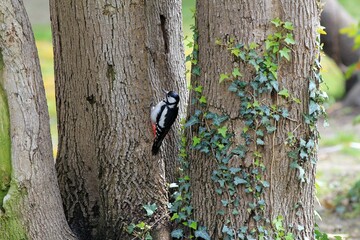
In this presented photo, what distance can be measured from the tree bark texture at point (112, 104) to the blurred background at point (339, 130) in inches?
14.3

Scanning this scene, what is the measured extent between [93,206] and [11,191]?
83cm

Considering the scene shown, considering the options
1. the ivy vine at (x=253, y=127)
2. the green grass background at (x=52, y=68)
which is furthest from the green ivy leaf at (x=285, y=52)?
the green grass background at (x=52, y=68)

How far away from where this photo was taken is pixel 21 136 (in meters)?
→ 5.25

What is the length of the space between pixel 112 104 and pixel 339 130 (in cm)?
732

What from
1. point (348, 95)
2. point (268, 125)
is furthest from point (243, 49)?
point (348, 95)

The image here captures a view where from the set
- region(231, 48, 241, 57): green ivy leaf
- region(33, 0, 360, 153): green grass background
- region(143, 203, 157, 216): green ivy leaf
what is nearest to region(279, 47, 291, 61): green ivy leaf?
region(231, 48, 241, 57): green ivy leaf

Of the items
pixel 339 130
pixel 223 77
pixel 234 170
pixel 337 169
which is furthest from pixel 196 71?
pixel 339 130

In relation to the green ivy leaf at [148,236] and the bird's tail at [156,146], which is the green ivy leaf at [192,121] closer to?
the bird's tail at [156,146]

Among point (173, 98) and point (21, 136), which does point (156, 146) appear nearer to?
point (173, 98)

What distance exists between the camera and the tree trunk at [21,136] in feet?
17.1

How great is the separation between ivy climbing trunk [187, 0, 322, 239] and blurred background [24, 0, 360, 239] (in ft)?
1.92

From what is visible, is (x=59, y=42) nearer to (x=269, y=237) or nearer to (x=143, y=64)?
(x=143, y=64)

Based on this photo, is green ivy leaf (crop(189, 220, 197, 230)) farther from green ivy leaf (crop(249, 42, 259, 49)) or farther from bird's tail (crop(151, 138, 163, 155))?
green ivy leaf (crop(249, 42, 259, 49))

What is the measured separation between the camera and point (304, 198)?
5.47 metres
